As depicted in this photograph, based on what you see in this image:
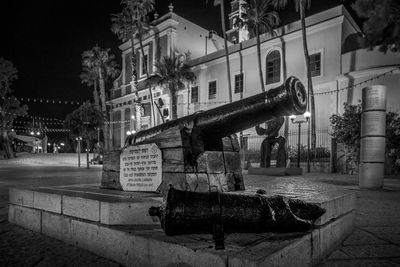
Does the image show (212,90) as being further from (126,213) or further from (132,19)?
(126,213)

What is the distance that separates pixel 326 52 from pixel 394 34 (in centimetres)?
1552

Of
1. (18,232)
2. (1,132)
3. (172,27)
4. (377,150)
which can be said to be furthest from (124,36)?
(18,232)

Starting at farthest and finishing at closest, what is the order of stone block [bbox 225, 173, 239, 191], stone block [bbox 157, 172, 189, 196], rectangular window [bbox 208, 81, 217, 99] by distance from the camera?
1. rectangular window [bbox 208, 81, 217, 99]
2. stone block [bbox 225, 173, 239, 191]
3. stone block [bbox 157, 172, 189, 196]

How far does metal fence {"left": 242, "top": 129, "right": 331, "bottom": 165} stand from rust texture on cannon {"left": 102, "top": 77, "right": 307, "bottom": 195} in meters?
16.4

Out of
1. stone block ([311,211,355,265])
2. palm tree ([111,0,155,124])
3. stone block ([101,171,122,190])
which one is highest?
palm tree ([111,0,155,124])

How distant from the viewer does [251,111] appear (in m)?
3.55

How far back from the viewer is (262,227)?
2.40 meters

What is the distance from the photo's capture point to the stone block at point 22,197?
420 cm

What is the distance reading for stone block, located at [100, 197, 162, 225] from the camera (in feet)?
9.74

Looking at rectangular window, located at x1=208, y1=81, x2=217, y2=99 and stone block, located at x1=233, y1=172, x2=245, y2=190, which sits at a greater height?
rectangular window, located at x1=208, y1=81, x2=217, y2=99

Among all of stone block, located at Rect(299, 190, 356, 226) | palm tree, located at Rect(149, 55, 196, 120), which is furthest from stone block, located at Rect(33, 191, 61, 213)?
palm tree, located at Rect(149, 55, 196, 120)

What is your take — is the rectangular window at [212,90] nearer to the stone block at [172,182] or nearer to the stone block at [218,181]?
the stone block at [218,181]

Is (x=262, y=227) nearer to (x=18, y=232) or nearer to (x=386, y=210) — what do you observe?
(x=18, y=232)

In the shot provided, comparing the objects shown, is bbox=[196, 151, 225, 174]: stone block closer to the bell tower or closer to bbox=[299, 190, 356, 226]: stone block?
bbox=[299, 190, 356, 226]: stone block
